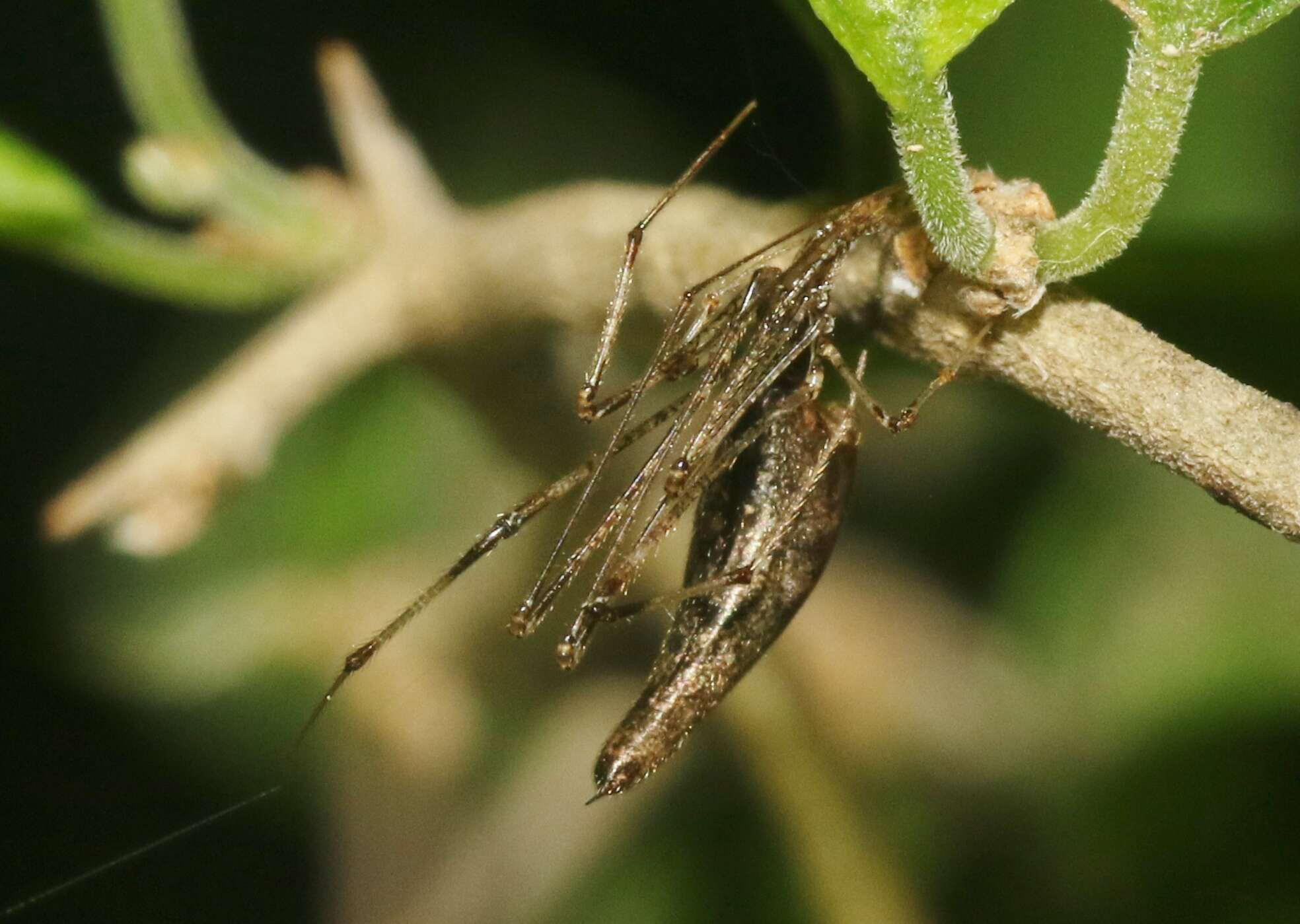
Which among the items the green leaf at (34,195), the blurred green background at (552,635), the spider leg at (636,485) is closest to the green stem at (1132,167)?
the spider leg at (636,485)

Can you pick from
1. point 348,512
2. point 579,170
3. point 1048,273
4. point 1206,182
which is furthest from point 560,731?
point 1048,273

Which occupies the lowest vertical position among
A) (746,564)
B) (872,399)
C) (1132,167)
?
(746,564)

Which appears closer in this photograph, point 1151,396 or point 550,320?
point 1151,396

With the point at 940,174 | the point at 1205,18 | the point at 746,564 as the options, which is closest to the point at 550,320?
the point at 746,564

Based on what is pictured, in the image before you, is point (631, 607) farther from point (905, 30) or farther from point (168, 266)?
point (905, 30)

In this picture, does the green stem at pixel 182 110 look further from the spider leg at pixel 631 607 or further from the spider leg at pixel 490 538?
the spider leg at pixel 631 607

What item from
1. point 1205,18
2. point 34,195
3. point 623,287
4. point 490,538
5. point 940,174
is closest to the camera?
point 1205,18

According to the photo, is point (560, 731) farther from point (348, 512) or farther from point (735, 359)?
point (735, 359)
